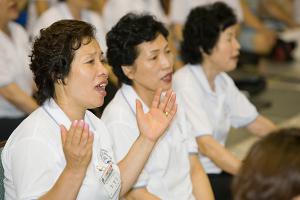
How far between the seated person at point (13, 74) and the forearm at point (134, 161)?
1.06 meters

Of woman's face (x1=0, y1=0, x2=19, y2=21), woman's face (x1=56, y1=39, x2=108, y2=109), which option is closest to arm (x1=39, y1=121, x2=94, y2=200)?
woman's face (x1=56, y1=39, x2=108, y2=109)

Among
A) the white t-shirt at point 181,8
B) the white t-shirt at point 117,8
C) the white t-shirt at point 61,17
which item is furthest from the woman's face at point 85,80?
the white t-shirt at point 181,8

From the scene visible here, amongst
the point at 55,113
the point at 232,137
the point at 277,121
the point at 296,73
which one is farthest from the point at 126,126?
the point at 296,73

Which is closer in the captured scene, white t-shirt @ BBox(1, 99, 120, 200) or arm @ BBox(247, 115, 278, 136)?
white t-shirt @ BBox(1, 99, 120, 200)

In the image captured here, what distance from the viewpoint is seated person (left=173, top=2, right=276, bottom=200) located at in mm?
2662

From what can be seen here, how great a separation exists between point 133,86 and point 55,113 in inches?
21.0

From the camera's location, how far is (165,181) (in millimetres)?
2301

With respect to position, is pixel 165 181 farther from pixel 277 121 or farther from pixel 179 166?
pixel 277 121

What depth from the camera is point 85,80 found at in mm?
1958

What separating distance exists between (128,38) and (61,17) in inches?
49.1

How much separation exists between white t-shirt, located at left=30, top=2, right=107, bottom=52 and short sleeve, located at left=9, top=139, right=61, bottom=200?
62.1 inches

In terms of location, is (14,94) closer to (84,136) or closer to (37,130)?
(37,130)

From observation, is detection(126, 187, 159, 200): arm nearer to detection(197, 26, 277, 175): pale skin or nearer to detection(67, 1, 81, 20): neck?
detection(197, 26, 277, 175): pale skin

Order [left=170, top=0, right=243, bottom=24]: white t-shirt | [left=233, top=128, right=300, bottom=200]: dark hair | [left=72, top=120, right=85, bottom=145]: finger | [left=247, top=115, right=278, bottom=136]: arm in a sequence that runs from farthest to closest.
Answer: [left=170, top=0, right=243, bottom=24]: white t-shirt → [left=247, top=115, right=278, bottom=136]: arm → [left=72, top=120, right=85, bottom=145]: finger → [left=233, top=128, right=300, bottom=200]: dark hair
